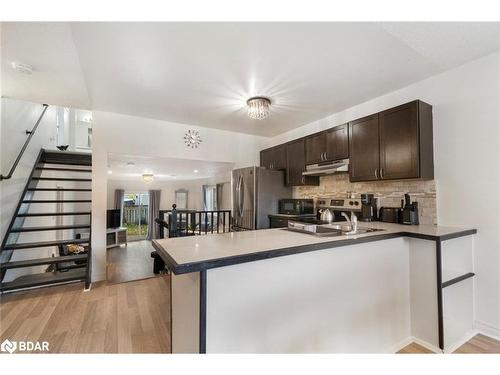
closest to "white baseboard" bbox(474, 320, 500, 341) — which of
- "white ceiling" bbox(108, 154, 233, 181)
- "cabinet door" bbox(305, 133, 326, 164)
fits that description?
"cabinet door" bbox(305, 133, 326, 164)

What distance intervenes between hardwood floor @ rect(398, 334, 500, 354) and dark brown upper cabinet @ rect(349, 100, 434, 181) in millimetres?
1428

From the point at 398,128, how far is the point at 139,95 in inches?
118

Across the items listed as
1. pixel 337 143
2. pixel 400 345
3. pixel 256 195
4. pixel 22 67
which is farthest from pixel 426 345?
pixel 22 67

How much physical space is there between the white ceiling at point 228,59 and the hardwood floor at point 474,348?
243 centimetres

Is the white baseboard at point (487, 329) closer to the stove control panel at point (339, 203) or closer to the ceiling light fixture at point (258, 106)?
the stove control panel at point (339, 203)

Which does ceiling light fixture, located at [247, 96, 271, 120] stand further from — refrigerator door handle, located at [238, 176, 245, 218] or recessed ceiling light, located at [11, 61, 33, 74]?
recessed ceiling light, located at [11, 61, 33, 74]

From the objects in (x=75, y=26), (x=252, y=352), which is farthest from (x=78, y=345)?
(x=75, y=26)

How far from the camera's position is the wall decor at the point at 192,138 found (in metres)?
3.99

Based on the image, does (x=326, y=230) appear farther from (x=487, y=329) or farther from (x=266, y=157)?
(x=266, y=157)

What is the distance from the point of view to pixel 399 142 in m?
2.36

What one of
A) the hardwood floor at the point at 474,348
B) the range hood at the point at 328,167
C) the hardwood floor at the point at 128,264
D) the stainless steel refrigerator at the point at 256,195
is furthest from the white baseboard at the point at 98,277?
the hardwood floor at the point at 474,348

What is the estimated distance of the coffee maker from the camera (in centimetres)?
275

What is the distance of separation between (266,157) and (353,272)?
3.13 metres

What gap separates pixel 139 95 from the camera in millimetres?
2846
